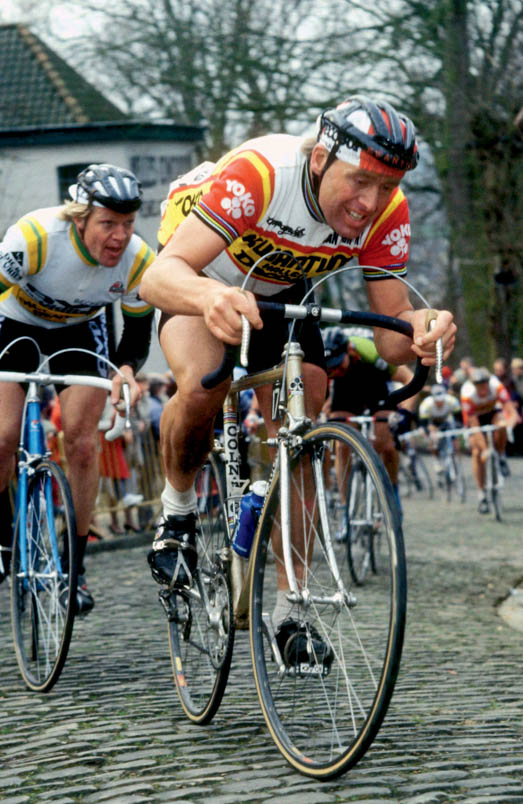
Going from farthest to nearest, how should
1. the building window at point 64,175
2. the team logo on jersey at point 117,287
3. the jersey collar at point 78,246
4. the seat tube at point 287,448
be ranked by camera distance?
the building window at point 64,175 → the team logo on jersey at point 117,287 → the jersey collar at point 78,246 → the seat tube at point 287,448

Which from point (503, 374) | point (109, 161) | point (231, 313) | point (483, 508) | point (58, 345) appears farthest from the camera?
point (109, 161)

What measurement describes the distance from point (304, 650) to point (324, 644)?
9 centimetres

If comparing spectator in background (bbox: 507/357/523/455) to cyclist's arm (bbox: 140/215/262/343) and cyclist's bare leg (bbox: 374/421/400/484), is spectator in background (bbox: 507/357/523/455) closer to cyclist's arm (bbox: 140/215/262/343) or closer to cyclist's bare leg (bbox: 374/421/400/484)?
cyclist's bare leg (bbox: 374/421/400/484)

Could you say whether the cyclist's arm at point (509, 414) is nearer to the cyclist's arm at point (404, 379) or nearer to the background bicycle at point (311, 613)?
the cyclist's arm at point (404, 379)

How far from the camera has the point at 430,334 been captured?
387 cm

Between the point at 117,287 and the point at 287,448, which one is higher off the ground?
the point at 117,287

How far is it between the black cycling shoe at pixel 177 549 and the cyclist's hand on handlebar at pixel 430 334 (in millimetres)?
1229

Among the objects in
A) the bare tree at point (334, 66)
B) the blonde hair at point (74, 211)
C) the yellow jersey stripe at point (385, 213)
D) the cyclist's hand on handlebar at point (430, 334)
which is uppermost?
the bare tree at point (334, 66)

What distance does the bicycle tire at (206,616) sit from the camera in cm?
437

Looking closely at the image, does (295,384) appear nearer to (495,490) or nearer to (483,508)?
(495,490)

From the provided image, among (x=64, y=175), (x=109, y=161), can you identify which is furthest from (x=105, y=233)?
(x=64, y=175)

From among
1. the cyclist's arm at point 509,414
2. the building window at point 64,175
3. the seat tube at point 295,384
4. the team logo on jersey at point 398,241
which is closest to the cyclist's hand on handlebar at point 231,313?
the seat tube at point 295,384

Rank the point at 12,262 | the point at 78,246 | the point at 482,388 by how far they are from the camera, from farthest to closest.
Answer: the point at 482,388 → the point at 78,246 → the point at 12,262

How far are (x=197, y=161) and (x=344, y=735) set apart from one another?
98.7 ft
